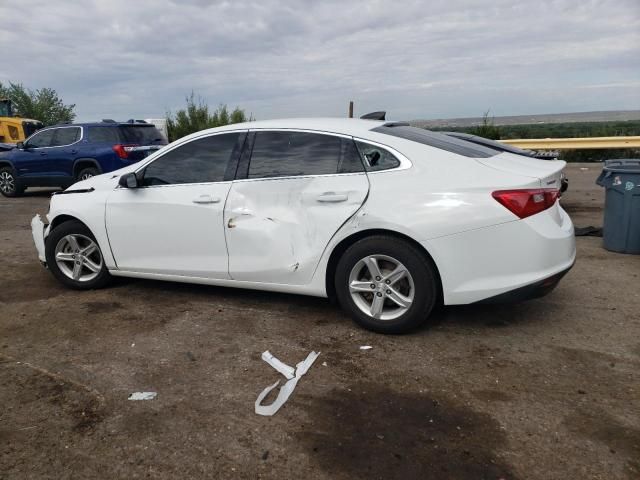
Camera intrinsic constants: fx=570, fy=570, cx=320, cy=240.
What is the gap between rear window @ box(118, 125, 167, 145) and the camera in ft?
40.6

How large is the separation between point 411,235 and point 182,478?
215cm

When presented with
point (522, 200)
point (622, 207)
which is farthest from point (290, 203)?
point (622, 207)

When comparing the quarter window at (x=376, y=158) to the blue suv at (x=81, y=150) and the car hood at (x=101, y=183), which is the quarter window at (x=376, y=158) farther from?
the blue suv at (x=81, y=150)

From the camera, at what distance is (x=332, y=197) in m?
4.20

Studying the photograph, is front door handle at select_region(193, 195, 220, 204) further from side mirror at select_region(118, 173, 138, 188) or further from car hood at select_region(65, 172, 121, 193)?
car hood at select_region(65, 172, 121, 193)

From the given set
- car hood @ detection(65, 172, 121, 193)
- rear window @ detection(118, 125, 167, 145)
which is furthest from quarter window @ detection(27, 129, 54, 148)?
car hood @ detection(65, 172, 121, 193)

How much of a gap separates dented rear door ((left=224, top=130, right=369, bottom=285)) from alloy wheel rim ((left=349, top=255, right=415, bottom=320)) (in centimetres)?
34

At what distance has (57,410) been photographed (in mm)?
3170

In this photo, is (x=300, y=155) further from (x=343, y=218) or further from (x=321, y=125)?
(x=343, y=218)

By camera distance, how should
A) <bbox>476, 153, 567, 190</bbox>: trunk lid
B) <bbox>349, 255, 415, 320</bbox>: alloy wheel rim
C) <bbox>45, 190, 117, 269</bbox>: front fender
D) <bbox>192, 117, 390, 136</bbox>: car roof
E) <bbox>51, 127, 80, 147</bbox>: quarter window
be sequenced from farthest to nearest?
<bbox>51, 127, 80, 147</bbox>: quarter window < <bbox>45, 190, 117, 269</bbox>: front fender < <bbox>192, 117, 390, 136</bbox>: car roof < <bbox>349, 255, 415, 320</bbox>: alloy wheel rim < <bbox>476, 153, 567, 190</bbox>: trunk lid

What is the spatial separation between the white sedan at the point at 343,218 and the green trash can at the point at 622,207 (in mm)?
2866

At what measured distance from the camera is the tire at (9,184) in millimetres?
13953

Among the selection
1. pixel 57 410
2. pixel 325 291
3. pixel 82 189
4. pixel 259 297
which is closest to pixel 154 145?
pixel 82 189

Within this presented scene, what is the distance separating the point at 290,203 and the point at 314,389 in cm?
152
